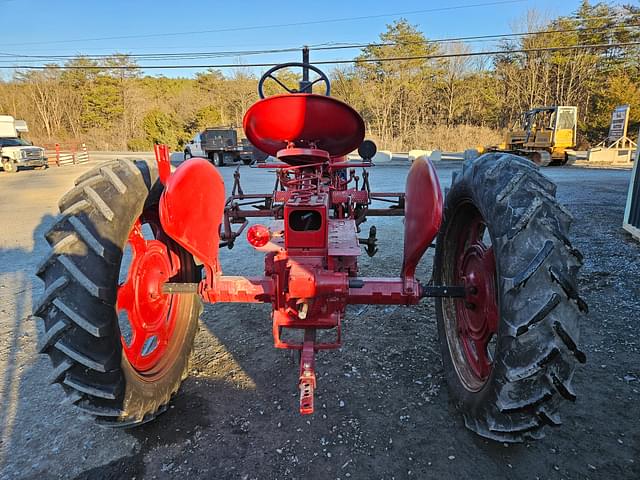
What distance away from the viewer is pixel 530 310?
1.68m

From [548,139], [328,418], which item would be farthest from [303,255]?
[548,139]

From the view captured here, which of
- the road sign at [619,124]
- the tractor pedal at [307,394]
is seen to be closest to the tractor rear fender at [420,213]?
the tractor pedal at [307,394]

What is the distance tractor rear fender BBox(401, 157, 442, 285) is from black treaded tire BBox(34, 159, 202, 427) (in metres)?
1.41

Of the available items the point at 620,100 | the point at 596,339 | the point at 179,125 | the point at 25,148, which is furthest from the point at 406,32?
the point at 596,339

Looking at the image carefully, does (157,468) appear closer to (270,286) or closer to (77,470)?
(77,470)

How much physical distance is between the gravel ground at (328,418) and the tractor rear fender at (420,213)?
852 millimetres

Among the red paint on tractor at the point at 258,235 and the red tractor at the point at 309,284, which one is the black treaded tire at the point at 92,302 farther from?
the red paint on tractor at the point at 258,235

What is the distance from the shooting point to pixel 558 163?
772 inches

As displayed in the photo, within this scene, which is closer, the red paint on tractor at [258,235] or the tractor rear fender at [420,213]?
the tractor rear fender at [420,213]

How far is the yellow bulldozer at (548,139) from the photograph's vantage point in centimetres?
1909

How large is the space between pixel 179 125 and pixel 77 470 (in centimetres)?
3873

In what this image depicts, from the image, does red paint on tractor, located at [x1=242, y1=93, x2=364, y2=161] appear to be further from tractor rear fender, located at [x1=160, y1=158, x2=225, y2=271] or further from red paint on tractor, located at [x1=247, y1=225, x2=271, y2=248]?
red paint on tractor, located at [x1=247, y1=225, x2=271, y2=248]

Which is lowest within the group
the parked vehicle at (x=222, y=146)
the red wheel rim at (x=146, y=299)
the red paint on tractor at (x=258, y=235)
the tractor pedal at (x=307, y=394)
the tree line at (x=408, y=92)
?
the tractor pedal at (x=307, y=394)

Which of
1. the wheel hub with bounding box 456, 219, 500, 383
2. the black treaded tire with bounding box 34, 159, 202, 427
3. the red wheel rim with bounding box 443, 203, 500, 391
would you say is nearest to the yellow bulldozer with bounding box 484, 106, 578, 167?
the red wheel rim with bounding box 443, 203, 500, 391
